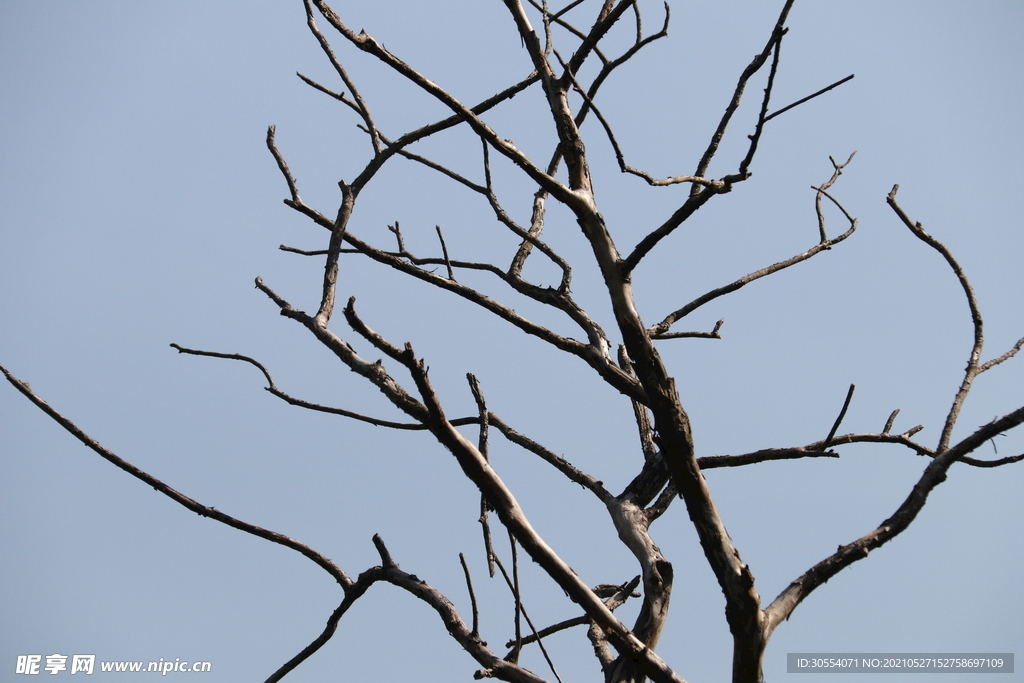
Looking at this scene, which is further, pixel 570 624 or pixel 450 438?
pixel 570 624

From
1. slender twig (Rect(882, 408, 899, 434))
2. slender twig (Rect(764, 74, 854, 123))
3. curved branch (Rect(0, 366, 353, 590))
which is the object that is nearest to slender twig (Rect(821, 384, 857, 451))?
slender twig (Rect(882, 408, 899, 434))

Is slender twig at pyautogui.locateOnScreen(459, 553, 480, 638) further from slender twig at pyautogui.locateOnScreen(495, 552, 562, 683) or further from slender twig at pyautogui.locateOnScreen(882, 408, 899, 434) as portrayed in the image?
→ slender twig at pyautogui.locateOnScreen(882, 408, 899, 434)

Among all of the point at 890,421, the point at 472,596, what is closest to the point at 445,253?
the point at 472,596

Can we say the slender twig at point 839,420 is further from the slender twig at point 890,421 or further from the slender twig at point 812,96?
the slender twig at point 812,96

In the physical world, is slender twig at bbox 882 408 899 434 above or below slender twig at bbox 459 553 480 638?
above

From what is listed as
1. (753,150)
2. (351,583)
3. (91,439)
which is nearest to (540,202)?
(753,150)

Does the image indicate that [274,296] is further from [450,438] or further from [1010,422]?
[1010,422]

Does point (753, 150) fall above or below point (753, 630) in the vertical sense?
above

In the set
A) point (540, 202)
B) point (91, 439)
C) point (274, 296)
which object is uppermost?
point (540, 202)

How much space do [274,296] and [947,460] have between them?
7.95 ft

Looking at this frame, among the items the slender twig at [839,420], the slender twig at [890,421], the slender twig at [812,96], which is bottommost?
the slender twig at [839,420]

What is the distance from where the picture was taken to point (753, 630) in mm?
2080

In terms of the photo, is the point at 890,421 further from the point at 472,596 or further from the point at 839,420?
the point at 472,596

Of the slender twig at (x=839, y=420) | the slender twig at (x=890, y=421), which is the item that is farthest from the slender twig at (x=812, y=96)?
the slender twig at (x=890, y=421)
